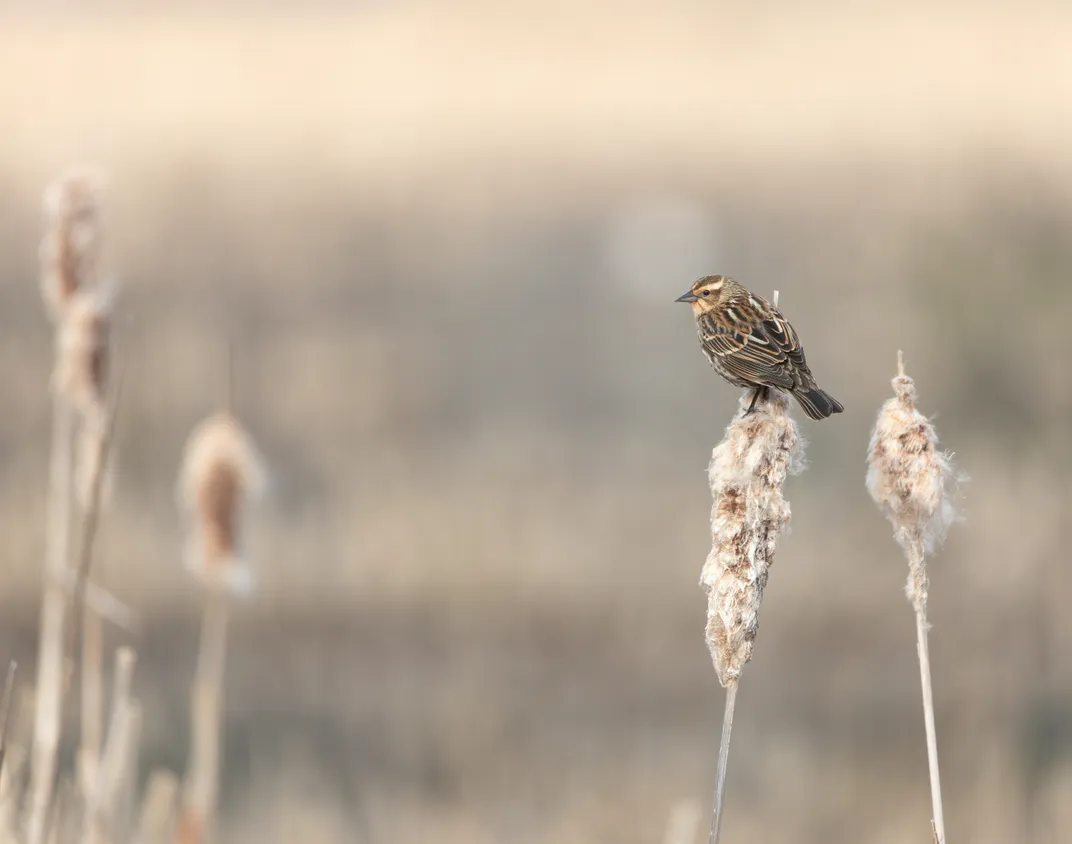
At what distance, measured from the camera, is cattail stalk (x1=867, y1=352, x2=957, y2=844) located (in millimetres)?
1907

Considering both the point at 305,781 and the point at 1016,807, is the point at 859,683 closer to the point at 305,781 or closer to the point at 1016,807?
the point at 1016,807

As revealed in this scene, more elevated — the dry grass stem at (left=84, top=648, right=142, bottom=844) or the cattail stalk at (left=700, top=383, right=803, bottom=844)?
the cattail stalk at (left=700, top=383, right=803, bottom=844)

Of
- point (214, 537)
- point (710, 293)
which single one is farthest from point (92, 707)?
point (710, 293)

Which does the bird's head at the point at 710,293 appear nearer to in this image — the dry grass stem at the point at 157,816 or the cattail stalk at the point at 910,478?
the cattail stalk at the point at 910,478

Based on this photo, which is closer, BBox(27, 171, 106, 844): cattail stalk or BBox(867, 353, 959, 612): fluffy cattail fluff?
BBox(867, 353, 959, 612): fluffy cattail fluff

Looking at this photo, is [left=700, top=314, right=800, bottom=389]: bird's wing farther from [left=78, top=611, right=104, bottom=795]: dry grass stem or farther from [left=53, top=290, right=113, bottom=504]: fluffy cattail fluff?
[left=78, top=611, right=104, bottom=795]: dry grass stem

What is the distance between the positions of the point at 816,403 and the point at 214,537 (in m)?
1.11

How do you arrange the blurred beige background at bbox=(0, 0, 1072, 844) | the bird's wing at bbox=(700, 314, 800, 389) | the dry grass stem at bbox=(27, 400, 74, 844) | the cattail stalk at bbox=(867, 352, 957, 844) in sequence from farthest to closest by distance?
A: the blurred beige background at bbox=(0, 0, 1072, 844)
the bird's wing at bbox=(700, 314, 800, 389)
the dry grass stem at bbox=(27, 400, 74, 844)
the cattail stalk at bbox=(867, 352, 957, 844)

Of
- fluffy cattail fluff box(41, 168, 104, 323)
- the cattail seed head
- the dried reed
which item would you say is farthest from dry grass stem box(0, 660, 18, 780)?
fluffy cattail fluff box(41, 168, 104, 323)

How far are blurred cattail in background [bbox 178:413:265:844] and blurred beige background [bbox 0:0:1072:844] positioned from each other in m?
1.47

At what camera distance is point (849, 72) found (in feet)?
45.9

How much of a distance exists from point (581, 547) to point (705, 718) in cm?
113

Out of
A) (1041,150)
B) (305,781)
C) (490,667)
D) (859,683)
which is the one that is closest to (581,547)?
(490,667)

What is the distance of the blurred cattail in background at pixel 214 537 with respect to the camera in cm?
192
